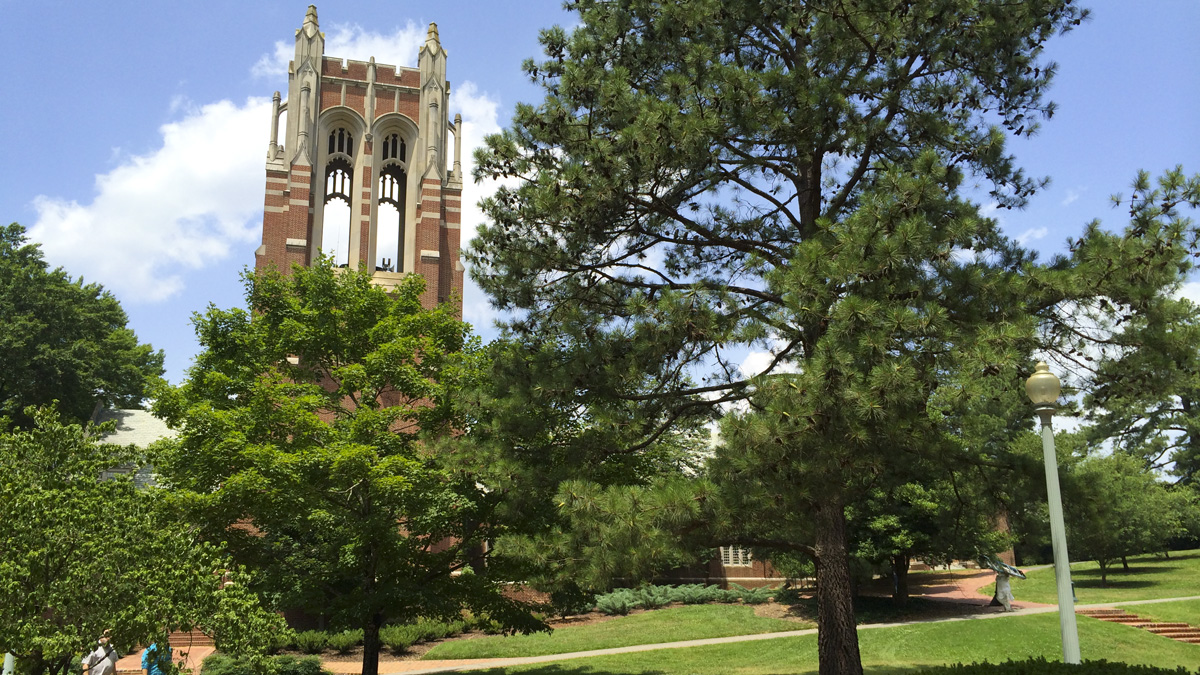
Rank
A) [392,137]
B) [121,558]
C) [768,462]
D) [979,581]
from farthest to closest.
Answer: [392,137]
[979,581]
[768,462]
[121,558]

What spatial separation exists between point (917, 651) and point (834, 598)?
10.9m

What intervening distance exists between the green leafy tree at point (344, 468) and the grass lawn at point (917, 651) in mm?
4697

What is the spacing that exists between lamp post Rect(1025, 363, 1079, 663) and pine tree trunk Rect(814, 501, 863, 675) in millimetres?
2693

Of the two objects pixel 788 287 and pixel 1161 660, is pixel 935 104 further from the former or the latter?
pixel 1161 660

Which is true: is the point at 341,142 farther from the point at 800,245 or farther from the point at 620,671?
the point at 800,245

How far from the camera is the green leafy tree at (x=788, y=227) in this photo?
31.1ft

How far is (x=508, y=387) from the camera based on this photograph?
489 inches

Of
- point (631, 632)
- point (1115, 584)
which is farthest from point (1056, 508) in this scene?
point (1115, 584)

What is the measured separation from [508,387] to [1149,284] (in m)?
8.02

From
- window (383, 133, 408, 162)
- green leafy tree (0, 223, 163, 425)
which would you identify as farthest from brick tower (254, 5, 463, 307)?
green leafy tree (0, 223, 163, 425)

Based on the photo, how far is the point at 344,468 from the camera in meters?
14.8

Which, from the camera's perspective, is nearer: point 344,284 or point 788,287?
point 788,287

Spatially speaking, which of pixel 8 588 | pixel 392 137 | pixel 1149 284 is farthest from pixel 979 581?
pixel 8 588

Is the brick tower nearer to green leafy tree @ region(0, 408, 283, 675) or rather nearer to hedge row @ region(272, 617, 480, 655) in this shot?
hedge row @ region(272, 617, 480, 655)
